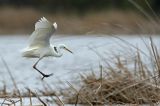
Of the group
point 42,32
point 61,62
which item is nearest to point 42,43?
point 42,32

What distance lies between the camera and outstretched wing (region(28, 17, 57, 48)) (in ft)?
16.6

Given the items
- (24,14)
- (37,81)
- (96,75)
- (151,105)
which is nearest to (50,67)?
(37,81)

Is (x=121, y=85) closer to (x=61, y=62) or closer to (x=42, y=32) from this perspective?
(x=42, y=32)

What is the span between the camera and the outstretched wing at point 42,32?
507 cm

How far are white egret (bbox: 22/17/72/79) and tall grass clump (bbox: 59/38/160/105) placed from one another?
84 cm

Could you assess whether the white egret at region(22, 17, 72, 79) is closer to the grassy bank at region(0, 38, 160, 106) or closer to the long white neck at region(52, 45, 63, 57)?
the long white neck at region(52, 45, 63, 57)

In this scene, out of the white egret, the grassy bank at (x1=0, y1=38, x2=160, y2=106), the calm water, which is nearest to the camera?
the white egret

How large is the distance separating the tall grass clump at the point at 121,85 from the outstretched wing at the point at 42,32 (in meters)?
0.85

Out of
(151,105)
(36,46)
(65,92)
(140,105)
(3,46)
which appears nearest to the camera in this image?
(36,46)

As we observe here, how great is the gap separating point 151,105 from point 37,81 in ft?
14.2

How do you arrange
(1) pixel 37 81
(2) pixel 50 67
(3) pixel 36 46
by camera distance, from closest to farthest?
(3) pixel 36 46
(1) pixel 37 81
(2) pixel 50 67

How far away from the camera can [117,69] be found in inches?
292

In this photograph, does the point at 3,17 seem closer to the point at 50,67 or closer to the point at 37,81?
the point at 50,67

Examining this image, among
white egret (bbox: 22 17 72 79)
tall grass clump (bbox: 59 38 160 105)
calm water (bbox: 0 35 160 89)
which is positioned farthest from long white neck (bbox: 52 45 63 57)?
calm water (bbox: 0 35 160 89)
